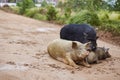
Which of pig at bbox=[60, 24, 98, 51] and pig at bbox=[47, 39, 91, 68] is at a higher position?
pig at bbox=[60, 24, 98, 51]

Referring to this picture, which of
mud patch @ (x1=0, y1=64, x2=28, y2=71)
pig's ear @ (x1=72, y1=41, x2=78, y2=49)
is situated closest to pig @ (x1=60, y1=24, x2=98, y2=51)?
pig's ear @ (x1=72, y1=41, x2=78, y2=49)

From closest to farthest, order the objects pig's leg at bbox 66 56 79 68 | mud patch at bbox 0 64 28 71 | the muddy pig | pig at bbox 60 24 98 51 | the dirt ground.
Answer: the dirt ground < mud patch at bbox 0 64 28 71 < pig's leg at bbox 66 56 79 68 < the muddy pig < pig at bbox 60 24 98 51

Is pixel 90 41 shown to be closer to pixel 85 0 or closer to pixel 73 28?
pixel 73 28

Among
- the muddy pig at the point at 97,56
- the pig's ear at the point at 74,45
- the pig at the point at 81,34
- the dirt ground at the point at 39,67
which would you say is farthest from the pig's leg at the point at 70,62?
the pig at the point at 81,34

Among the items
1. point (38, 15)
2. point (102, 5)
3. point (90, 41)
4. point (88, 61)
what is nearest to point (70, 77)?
point (88, 61)

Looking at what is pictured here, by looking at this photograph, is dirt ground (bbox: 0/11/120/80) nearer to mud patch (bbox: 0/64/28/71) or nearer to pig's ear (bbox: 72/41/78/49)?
mud patch (bbox: 0/64/28/71)

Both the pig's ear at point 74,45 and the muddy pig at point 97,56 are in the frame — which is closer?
the pig's ear at point 74,45

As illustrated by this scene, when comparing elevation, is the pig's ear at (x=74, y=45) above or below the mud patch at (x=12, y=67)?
above

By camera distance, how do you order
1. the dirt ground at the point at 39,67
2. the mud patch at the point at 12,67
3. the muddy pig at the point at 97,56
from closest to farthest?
the dirt ground at the point at 39,67 → the mud patch at the point at 12,67 → the muddy pig at the point at 97,56

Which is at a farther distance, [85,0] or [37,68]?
[85,0]

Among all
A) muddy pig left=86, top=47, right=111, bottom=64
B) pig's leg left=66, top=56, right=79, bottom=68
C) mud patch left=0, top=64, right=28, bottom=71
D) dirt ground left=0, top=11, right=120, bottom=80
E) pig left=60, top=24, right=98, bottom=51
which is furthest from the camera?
pig left=60, top=24, right=98, bottom=51

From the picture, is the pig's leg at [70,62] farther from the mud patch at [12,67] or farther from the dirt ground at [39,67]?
the mud patch at [12,67]

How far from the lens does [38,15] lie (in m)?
20.8

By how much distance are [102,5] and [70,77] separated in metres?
8.52
